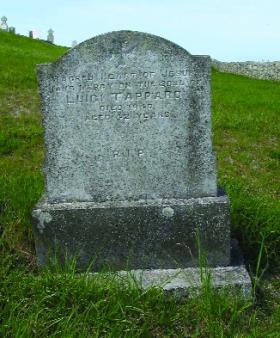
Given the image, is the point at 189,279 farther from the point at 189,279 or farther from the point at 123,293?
the point at 123,293

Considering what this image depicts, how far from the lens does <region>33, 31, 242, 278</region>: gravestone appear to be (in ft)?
13.0

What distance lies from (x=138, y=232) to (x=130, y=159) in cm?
55

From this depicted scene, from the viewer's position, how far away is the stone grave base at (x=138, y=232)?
4.05 metres

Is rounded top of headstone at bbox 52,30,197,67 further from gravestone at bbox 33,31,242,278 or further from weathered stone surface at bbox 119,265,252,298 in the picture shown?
weathered stone surface at bbox 119,265,252,298

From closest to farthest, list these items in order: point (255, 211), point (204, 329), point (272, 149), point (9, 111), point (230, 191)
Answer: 1. point (204, 329)
2. point (255, 211)
3. point (230, 191)
4. point (272, 149)
5. point (9, 111)

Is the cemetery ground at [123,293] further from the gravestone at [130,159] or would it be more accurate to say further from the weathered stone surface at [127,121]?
the weathered stone surface at [127,121]

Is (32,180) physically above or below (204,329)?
above

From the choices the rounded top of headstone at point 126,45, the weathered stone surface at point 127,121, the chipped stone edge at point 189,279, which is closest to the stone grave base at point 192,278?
the chipped stone edge at point 189,279

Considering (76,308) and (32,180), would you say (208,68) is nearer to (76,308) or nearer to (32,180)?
(76,308)

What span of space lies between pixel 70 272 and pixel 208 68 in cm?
176

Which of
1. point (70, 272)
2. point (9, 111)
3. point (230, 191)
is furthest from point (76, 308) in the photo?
point (9, 111)

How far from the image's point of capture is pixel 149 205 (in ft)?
13.3

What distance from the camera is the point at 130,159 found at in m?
4.12

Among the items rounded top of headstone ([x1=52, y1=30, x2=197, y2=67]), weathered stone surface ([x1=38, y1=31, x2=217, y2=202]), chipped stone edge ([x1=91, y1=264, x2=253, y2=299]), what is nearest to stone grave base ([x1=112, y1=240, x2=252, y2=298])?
chipped stone edge ([x1=91, y1=264, x2=253, y2=299])
